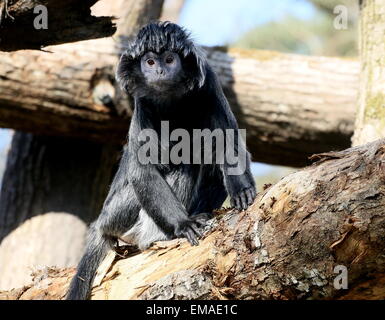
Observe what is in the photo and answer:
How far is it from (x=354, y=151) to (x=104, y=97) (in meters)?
4.56

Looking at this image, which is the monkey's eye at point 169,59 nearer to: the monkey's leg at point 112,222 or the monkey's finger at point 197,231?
the monkey's leg at point 112,222

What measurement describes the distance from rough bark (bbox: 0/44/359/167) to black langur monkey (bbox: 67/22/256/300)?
6.89 feet

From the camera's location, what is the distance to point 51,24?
5.39 metres

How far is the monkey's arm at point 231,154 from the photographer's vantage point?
538cm

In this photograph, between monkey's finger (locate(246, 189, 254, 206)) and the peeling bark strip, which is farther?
the peeling bark strip

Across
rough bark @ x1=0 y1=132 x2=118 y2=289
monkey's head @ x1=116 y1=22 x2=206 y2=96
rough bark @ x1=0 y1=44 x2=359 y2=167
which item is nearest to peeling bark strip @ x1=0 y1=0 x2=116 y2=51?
monkey's head @ x1=116 y1=22 x2=206 y2=96

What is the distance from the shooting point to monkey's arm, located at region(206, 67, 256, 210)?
5.38 meters

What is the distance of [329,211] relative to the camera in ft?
13.4

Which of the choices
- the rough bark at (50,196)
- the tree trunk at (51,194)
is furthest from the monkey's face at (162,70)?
the rough bark at (50,196)

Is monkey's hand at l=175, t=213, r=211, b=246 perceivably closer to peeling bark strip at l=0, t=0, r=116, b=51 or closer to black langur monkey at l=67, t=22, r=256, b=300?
black langur monkey at l=67, t=22, r=256, b=300

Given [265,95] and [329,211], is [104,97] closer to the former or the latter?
[265,95]

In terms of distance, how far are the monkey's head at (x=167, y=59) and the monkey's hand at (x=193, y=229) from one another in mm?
1204

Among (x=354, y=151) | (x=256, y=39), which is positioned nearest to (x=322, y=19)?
(x=256, y=39)

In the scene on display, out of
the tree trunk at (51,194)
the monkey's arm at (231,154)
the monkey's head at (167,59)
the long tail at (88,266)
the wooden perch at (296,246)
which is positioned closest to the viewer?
the wooden perch at (296,246)
